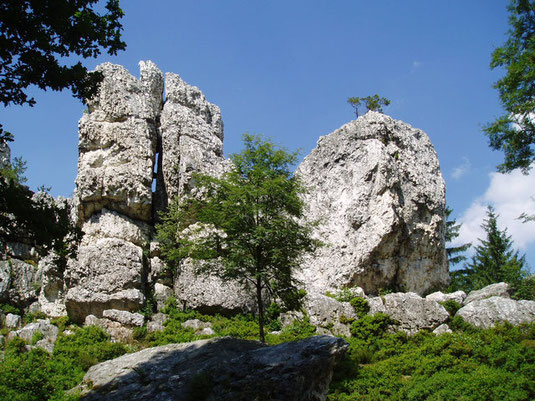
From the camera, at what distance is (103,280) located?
22656 millimetres

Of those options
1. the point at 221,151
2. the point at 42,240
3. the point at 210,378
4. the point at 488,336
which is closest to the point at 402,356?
the point at 488,336

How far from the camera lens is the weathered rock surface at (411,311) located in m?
18.2

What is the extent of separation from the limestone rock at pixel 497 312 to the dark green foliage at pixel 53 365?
15.4m

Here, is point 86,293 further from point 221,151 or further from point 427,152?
point 427,152

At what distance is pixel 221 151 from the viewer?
2867cm

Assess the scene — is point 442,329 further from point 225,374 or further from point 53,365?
point 53,365

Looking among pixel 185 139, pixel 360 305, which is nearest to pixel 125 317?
pixel 185 139

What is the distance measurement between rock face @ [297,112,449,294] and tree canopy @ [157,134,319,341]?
22.7 ft

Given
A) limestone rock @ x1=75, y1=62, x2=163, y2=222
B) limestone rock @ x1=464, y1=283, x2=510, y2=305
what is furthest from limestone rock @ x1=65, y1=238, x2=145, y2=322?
limestone rock @ x1=464, y1=283, x2=510, y2=305

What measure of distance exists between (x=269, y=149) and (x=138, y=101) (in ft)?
52.2

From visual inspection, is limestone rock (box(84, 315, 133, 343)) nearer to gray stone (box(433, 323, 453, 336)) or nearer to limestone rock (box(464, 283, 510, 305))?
gray stone (box(433, 323, 453, 336))

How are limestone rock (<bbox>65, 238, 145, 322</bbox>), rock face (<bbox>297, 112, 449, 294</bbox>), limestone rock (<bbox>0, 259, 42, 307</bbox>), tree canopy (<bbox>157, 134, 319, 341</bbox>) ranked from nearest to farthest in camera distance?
tree canopy (<bbox>157, 134, 319, 341</bbox>)
limestone rock (<bbox>65, 238, 145, 322</bbox>)
rock face (<bbox>297, 112, 449, 294</bbox>)
limestone rock (<bbox>0, 259, 42, 307</bbox>)

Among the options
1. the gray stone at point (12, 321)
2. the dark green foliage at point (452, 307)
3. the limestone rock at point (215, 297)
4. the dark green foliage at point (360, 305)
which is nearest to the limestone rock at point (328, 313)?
the dark green foliage at point (360, 305)

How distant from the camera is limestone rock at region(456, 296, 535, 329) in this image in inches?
682
